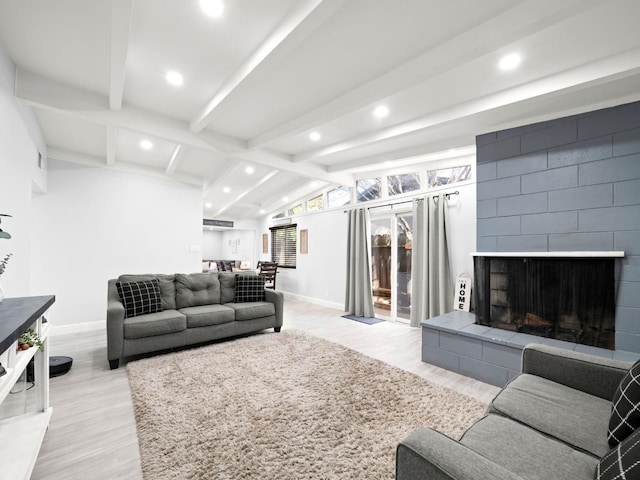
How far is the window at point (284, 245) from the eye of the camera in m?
7.72

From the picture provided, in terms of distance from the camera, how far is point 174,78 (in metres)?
2.60

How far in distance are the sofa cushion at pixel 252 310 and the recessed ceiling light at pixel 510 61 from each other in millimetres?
3611

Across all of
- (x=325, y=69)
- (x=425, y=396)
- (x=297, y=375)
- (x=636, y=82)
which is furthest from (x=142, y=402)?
(x=636, y=82)

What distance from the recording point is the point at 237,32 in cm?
202

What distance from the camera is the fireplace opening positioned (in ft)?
8.39

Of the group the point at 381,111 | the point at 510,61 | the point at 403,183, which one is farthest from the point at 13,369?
the point at 403,183

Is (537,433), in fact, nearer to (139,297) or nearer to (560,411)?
(560,411)

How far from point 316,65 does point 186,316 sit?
2.95 m

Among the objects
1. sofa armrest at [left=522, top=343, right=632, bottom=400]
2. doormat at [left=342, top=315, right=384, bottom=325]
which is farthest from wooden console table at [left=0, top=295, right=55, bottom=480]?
doormat at [left=342, top=315, right=384, bottom=325]

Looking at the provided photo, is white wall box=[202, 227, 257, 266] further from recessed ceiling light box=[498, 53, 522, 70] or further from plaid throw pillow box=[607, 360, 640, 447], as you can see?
plaid throw pillow box=[607, 360, 640, 447]

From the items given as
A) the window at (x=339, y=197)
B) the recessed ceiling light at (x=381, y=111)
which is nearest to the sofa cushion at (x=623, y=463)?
the recessed ceiling light at (x=381, y=111)

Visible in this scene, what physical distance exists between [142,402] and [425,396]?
2.24 metres

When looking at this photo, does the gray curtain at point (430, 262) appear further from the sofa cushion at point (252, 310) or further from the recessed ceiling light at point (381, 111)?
the sofa cushion at point (252, 310)

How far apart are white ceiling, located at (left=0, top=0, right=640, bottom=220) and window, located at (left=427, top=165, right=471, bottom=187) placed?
72 centimetres
